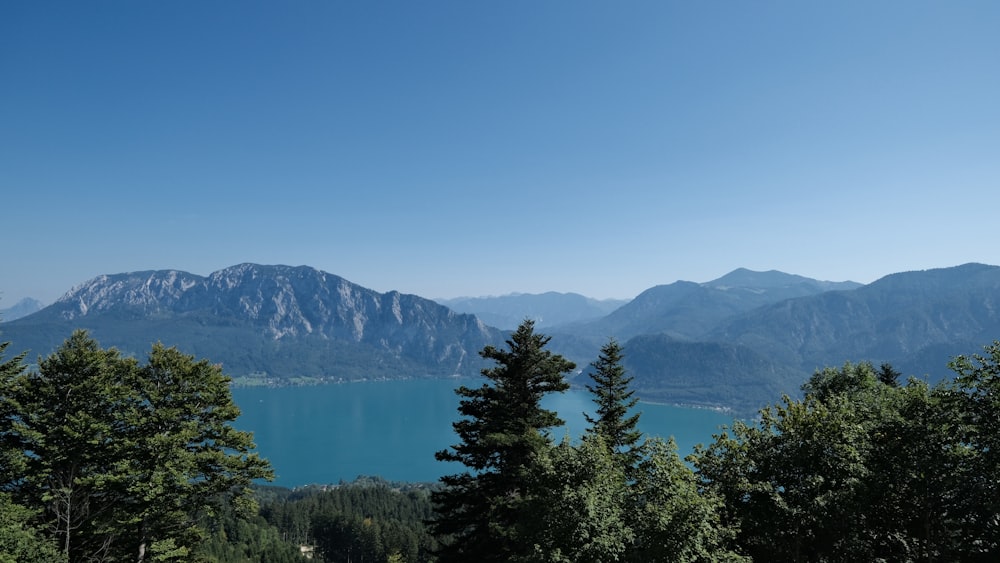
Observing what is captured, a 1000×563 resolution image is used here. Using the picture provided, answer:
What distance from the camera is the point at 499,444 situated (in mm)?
18484

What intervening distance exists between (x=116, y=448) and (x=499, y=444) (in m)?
14.9

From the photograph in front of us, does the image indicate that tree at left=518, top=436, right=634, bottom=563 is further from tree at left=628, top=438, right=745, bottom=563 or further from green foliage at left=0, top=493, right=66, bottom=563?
green foliage at left=0, top=493, right=66, bottom=563

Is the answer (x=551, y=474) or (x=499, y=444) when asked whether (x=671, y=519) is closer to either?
(x=551, y=474)

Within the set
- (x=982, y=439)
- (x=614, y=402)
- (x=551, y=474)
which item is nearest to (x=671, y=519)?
(x=551, y=474)

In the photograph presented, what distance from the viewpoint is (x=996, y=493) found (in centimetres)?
Answer: 1291

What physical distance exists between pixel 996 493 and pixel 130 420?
1144 inches

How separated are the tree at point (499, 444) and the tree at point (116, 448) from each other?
9.70 metres

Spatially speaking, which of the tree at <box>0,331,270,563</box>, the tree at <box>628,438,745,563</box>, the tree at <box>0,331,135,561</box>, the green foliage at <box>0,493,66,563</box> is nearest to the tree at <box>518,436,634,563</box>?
the tree at <box>628,438,745,563</box>

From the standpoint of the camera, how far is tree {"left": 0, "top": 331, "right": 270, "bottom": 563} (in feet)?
58.8

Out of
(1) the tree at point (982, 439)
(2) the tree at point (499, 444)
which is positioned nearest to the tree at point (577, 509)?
(2) the tree at point (499, 444)

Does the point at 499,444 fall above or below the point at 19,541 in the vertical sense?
above

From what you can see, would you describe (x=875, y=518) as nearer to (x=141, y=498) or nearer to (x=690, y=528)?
(x=690, y=528)

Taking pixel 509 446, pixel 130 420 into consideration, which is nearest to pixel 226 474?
pixel 130 420

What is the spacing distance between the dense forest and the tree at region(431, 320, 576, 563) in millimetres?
91
